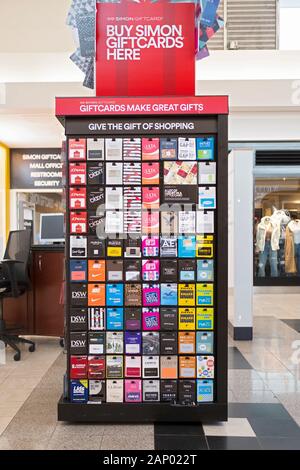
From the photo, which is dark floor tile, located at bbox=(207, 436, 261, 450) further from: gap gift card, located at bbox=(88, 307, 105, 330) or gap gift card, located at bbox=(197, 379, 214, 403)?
gap gift card, located at bbox=(88, 307, 105, 330)

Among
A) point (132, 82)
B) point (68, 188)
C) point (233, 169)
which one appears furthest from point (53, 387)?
point (233, 169)

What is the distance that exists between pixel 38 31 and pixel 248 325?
18.3 feet

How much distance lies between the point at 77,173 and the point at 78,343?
1.13 m

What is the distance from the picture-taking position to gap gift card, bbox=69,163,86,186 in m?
2.71

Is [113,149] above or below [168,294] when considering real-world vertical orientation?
above

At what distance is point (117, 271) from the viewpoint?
273 centimetres

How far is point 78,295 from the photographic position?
273 cm

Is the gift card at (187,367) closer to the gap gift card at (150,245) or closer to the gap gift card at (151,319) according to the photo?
the gap gift card at (151,319)

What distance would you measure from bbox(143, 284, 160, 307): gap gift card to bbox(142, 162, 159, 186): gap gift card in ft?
2.23

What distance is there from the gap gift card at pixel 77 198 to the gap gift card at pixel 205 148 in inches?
31.4

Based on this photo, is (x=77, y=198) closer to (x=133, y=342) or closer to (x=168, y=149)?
(x=168, y=149)

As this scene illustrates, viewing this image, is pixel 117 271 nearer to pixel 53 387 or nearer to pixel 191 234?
pixel 191 234

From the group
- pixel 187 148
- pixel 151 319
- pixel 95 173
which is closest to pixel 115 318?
pixel 151 319

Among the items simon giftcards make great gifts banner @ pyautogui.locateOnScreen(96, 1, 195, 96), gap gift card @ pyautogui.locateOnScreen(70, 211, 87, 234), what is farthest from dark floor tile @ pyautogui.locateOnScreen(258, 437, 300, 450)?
simon giftcards make great gifts banner @ pyautogui.locateOnScreen(96, 1, 195, 96)
